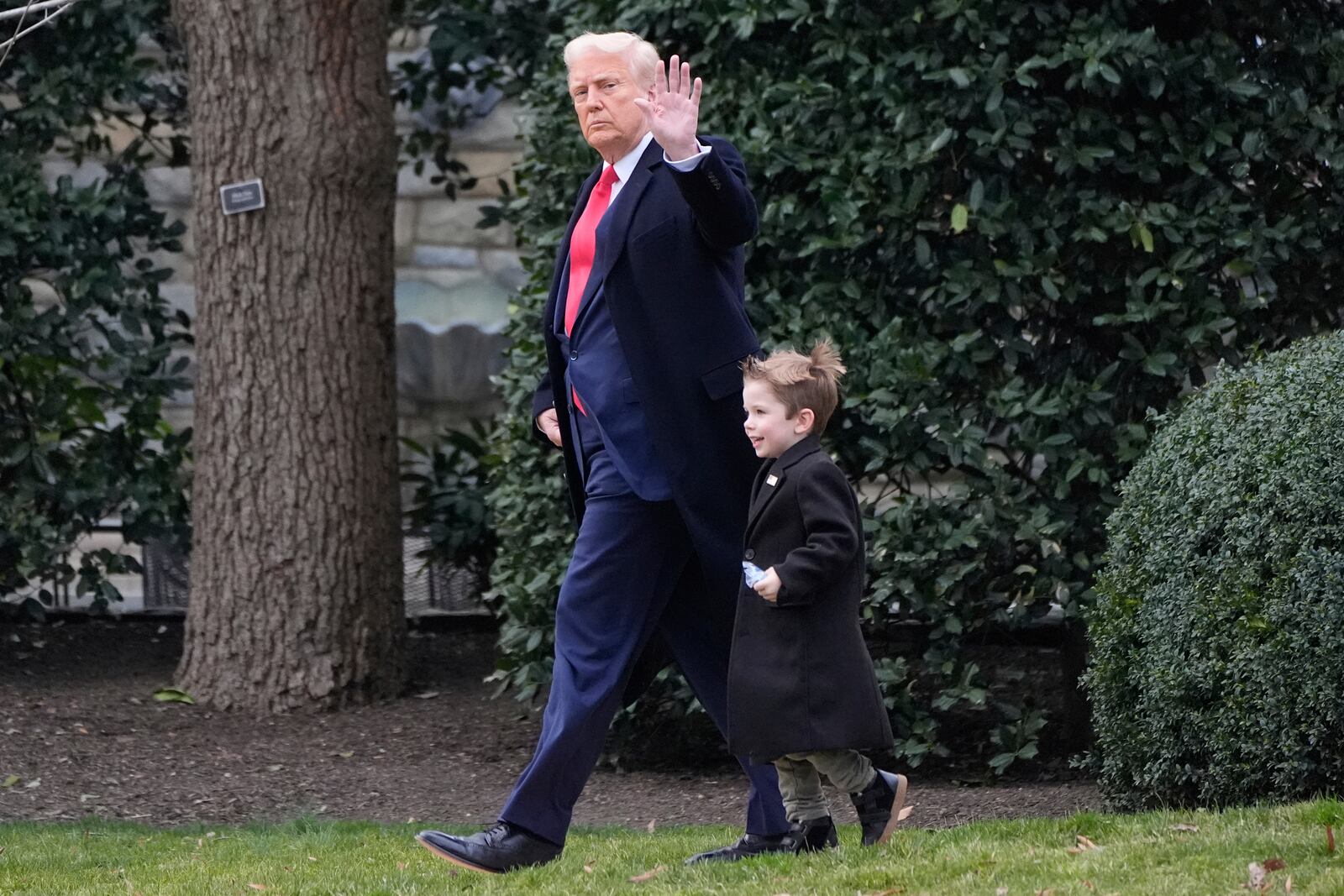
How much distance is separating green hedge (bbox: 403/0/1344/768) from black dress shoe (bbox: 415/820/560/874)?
190 cm

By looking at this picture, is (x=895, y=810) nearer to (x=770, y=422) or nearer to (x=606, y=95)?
(x=770, y=422)

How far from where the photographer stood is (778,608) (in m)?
3.76

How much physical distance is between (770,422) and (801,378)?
119mm

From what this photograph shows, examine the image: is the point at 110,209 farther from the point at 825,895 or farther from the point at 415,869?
the point at 825,895

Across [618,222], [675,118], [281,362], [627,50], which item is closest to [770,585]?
[618,222]

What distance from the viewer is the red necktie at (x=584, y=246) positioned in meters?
4.04

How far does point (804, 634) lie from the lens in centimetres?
374

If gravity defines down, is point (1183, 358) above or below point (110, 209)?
below

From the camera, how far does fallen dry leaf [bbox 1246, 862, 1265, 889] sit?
3312 millimetres

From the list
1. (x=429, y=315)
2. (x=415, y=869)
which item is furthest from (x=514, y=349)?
(x=429, y=315)

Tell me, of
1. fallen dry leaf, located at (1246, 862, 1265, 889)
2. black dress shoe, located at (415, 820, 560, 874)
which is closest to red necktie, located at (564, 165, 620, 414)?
black dress shoe, located at (415, 820, 560, 874)

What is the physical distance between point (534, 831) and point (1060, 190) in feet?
9.21

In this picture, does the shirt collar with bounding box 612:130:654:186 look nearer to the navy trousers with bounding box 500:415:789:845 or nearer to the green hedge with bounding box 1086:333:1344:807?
the navy trousers with bounding box 500:415:789:845

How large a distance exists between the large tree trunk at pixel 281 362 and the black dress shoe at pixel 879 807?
3.57 m
